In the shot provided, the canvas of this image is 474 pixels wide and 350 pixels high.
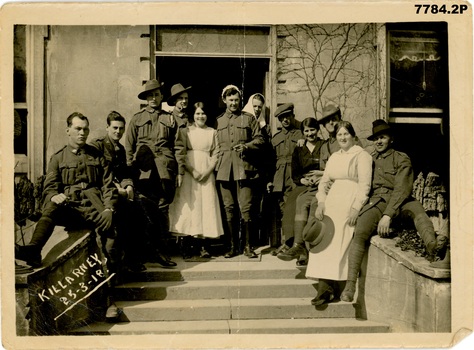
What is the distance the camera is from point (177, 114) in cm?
455

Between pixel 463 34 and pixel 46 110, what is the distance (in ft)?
9.84

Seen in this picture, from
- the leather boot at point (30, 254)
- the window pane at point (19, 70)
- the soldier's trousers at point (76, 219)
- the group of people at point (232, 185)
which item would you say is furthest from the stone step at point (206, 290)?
the window pane at point (19, 70)

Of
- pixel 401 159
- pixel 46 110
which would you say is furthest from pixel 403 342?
pixel 46 110

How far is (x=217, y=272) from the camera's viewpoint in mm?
4438

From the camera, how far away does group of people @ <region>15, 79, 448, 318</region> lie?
433 cm

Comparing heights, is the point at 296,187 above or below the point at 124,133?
below

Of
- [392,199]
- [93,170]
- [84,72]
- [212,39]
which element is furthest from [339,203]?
[84,72]

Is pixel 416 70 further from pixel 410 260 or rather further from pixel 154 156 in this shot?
pixel 154 156

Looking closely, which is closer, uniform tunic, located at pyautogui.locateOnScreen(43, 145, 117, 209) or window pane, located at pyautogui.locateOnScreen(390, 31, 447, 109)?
uniform tunic, located at pyautogui.locateOnScreen(43, 145, 117, 209)

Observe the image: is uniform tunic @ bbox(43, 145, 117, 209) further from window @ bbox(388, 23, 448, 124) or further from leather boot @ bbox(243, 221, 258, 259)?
window @ bbox(388, 23, 448, 124)

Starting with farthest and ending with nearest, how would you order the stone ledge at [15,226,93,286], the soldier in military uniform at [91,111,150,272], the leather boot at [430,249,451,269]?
the soldier in military uniform at [91,111,150,272] → the leather boot at [430,249,451,269] → the stone ledge at [15,226,93,286]

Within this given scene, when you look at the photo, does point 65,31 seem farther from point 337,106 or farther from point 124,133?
point 337,106

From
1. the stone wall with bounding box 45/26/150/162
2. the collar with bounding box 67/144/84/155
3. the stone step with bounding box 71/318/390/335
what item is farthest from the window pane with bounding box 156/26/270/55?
the stone step with bounding box 71/318/390/335

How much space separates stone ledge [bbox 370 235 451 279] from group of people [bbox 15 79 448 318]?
0.34 ft
